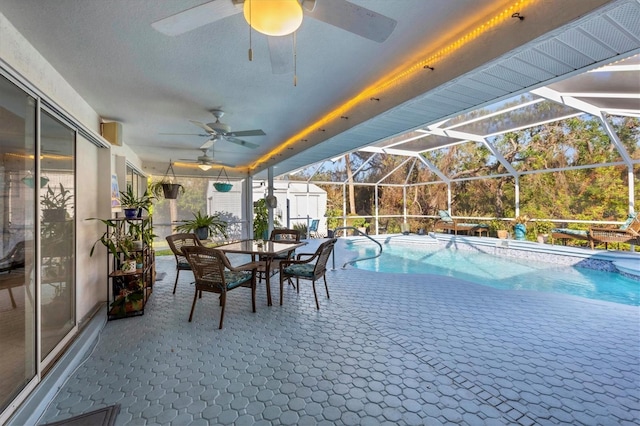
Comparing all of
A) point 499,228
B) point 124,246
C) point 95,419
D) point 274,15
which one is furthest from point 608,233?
point 124,246

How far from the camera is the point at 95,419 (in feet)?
5.84

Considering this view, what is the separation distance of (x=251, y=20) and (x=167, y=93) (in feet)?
8.05

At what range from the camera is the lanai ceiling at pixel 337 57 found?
1.82 metres

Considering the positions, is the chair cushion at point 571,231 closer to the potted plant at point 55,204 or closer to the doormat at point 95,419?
the doormat at point 95,419

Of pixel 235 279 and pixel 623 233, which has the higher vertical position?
pixel 623 233

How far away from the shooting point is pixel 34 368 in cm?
202

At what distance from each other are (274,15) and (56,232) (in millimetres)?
2757

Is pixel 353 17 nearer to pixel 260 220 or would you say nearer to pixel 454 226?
pixel 260 220

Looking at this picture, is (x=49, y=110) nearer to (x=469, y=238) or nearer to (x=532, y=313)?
(x=532, y=313)

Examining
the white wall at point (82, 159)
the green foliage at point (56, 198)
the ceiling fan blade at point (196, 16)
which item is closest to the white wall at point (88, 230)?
the white wall at point (82, 159)

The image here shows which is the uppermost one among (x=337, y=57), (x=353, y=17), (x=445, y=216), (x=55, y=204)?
(x=337, y=57)

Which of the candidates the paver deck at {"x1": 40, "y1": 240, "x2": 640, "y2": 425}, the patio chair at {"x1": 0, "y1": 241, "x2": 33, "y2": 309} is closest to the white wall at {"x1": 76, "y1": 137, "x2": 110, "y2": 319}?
the paver deck at {"x1": 40, "y1": 240, "x2": 640, "y2": 425}

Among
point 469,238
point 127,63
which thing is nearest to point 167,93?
point 127,63

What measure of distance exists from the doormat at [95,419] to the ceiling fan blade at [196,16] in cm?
228
